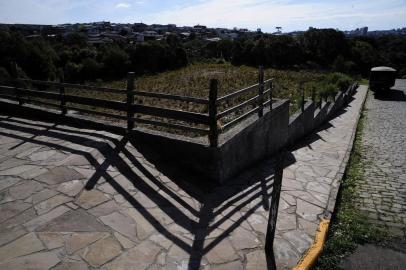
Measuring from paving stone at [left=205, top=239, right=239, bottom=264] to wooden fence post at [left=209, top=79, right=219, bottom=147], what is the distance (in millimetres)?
2043

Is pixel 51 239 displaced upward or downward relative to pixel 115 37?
downward

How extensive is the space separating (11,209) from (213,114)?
3.38m

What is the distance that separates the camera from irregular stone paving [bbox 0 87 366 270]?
152 inches

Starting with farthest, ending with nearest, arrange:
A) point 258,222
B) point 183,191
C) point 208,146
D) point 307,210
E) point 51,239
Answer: point 208,146 → point 183,191 → point 307,210 → point 258,222 → point 51,239

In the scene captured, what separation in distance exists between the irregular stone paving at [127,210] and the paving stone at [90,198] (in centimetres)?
1

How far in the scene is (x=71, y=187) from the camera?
16.6ft

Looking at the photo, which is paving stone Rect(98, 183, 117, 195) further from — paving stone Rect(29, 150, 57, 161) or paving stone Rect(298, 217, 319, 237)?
paving stone Rect(298, 217, 319, 237)

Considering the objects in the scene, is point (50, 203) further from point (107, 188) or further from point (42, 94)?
point (42, 94)

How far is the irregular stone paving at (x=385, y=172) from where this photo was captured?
5695 mm

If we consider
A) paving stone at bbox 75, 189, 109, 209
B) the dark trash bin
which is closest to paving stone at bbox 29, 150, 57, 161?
paving stone at bbox 75, 189, 109, 209

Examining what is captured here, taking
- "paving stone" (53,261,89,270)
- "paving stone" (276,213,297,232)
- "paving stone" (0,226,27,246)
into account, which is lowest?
"paving stone" (276,213,297,232)

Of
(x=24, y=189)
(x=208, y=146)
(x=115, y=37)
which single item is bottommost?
(x=24, y=189)

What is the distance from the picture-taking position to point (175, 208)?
4.98 m

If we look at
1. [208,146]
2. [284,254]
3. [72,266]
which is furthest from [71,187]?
[284,254]
